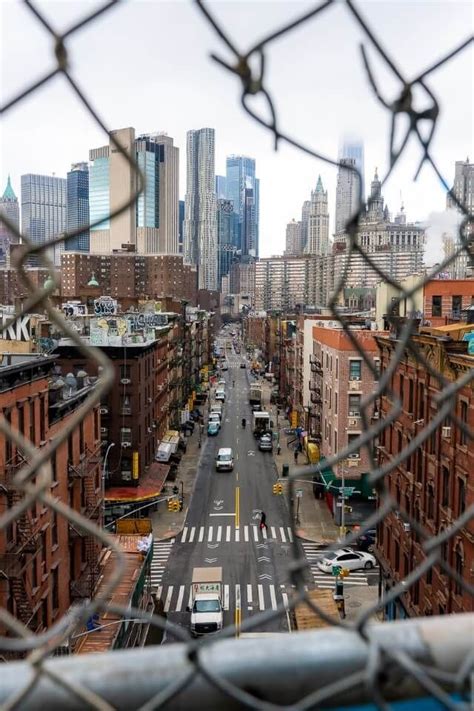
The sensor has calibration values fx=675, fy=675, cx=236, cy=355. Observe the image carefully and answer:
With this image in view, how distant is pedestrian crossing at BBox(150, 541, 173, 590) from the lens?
37125 mm

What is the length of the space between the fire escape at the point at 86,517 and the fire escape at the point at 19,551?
14.6 ft

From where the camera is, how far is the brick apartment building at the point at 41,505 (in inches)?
859

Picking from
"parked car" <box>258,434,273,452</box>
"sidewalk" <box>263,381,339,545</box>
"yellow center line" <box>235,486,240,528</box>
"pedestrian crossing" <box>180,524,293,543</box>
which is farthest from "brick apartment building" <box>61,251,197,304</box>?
"pedestrian crossing" <box>180,524,293,543</box>

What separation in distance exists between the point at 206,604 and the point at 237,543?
10924mm

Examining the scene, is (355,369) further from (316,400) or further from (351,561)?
(351,561)

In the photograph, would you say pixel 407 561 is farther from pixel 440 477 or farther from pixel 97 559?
pixel 97 559

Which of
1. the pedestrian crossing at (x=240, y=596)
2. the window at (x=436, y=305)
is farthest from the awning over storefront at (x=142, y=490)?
the window at (x=436, y=305)

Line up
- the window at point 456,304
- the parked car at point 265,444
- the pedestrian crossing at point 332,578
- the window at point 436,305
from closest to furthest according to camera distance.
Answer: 1. the pedestrian crossing at point 332,578
2. the window at point 436,305
3. the window at point 456,304
4. the parked car at point 265,444

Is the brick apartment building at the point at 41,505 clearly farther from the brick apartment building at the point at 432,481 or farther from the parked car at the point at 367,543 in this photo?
the parked car at the point at 367,543

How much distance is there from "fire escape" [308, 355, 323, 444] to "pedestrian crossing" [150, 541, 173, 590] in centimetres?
1876

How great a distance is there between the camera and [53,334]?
153ft

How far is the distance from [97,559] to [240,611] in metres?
7.29

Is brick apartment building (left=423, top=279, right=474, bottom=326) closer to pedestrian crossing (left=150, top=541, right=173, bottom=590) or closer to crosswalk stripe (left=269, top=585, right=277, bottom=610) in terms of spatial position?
crosswalk stripe (left=269, top=585, right=277, bottom=610)

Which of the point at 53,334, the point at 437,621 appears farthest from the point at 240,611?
the point at 437,621
